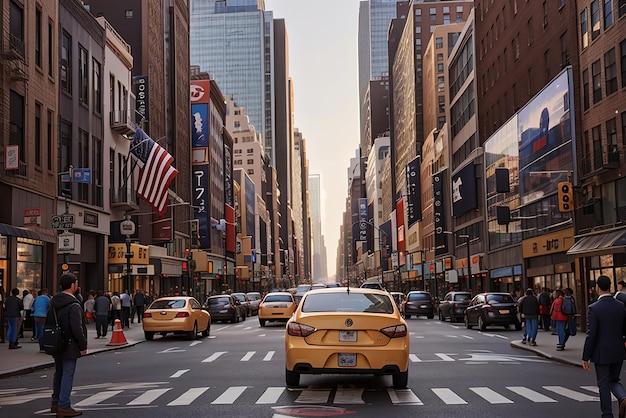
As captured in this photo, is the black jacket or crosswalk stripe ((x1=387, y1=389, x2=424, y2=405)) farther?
crosswalk stripe ((x1=387, y1=389, x2=424, y2=405))

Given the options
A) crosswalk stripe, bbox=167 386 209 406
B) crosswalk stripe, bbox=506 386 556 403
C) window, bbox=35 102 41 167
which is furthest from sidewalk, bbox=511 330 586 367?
window, bbox=35 102 41 167

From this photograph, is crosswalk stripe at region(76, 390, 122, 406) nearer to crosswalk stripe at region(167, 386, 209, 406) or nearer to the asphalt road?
the asphalt road

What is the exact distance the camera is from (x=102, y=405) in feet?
38.5

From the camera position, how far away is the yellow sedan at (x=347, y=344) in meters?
12.2

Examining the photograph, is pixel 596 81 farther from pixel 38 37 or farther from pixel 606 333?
pixel 606 333

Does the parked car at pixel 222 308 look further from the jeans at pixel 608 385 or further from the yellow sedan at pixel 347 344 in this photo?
the jeans at pixel 608 385

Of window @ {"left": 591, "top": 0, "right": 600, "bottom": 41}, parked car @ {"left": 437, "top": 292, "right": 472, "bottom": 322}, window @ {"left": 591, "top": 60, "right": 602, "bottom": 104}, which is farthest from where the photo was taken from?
parked car @ {"left": 437, "top": 292, "right": 472, "bottom": 322}

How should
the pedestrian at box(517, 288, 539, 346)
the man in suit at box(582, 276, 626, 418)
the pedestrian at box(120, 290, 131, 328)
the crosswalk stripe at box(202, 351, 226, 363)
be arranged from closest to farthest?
the man in suit at box(582, 276, 626, 418)
the crosswalk stripe at box(202, 351, 226, 363)
the pedestrian at box(517, 288, 539, 346)
the pedestrian at box(120, 290, 131, 328)

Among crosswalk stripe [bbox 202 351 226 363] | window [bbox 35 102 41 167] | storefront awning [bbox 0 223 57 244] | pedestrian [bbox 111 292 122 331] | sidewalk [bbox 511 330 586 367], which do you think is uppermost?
window [bbox 35 102 41 167]

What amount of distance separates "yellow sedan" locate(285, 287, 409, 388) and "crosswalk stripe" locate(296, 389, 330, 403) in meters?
0.36

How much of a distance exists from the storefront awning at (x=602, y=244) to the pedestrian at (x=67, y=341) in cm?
2210

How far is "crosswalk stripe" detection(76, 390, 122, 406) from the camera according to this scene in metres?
12.1

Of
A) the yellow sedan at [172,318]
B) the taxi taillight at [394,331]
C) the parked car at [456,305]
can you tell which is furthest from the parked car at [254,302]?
the taxi taillight at [394,331]

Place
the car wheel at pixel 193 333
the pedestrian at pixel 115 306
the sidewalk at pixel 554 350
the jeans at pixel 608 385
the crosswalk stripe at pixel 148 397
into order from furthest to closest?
1. the pedestrian at pixel 115 306
2. the car wheel at pixel 193 333
3. the sidewalk at pixel 554 350
4. the crosswalk stripe at pixel 148 397
5. the jeans at pixel 608 385
